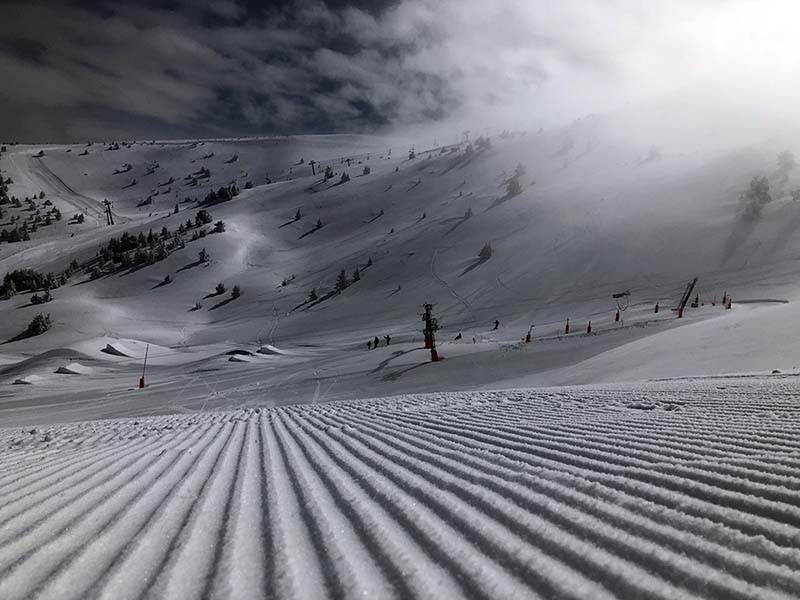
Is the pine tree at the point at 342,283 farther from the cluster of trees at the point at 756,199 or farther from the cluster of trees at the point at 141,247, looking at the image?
the cluster of trees at the point at 756,199

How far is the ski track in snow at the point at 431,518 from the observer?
1748 millimetres

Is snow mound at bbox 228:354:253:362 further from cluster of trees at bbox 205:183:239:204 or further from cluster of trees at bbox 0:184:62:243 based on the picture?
cluster of trees at bbox 0:184:62:243

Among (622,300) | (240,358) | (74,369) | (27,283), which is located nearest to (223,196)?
(27,283)

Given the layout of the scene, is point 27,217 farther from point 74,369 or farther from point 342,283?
point 74,369

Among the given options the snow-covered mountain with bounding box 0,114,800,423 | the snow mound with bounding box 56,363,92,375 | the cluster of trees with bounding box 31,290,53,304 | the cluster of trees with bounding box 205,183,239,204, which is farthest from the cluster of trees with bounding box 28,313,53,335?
the cluster of trees with bounding box 205,183,239,204

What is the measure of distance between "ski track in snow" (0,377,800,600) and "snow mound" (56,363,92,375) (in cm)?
2168

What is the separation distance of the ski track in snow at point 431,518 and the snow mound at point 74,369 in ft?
71.1

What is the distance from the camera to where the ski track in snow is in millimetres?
1748

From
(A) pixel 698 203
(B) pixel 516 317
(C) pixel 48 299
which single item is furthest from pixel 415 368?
(C) pixel 48 299

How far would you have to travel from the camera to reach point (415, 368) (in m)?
17.4

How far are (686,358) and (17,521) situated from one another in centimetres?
1306

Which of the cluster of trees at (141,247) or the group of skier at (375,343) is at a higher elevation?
the cluster of trees at (141,247)

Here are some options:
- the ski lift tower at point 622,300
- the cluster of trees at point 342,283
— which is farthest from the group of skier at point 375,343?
the cluster of trees at point 342,283

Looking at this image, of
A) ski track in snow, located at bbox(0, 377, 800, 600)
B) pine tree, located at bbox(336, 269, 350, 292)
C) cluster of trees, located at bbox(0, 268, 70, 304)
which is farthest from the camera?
cluster of trees, located at bbox(0, 268, 70, 304)
